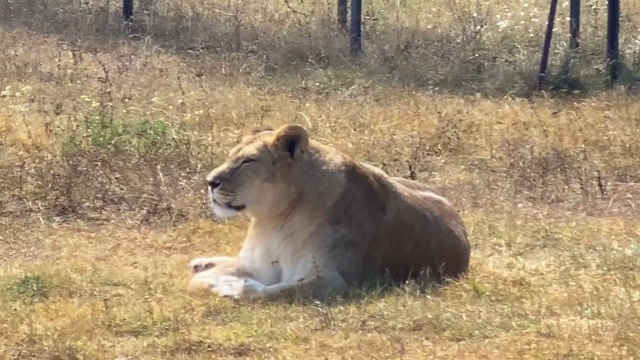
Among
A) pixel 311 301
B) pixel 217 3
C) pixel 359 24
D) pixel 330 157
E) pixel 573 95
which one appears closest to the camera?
pixel 311 301

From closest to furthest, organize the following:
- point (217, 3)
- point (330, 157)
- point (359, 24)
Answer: point (330, 157) → point (359, 24) → point (217, 3)

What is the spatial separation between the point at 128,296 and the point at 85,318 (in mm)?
527

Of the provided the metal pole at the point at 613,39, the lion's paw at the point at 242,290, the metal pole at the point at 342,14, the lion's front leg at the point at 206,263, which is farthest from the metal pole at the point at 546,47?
the lion's paw at the point at 242,290

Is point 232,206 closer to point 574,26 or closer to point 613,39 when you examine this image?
point 613,39

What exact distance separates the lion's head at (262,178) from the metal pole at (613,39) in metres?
7.08

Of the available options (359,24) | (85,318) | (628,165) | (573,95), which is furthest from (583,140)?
(85,318)

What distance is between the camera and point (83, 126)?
9773 mm

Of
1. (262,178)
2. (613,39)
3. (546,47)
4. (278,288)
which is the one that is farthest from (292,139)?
(613,39)

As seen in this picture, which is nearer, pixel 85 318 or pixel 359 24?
pixel 85 318

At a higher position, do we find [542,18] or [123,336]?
[542,18]

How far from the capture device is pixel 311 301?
6.02 metres

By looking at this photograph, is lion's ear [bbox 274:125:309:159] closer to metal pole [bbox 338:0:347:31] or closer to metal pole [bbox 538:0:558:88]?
metal pole [bbox 538:0:558:88]

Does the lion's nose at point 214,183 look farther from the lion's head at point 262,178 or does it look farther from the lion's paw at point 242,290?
the lion's paw at point 242,290

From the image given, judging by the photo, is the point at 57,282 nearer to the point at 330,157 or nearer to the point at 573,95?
the point at 330,157
